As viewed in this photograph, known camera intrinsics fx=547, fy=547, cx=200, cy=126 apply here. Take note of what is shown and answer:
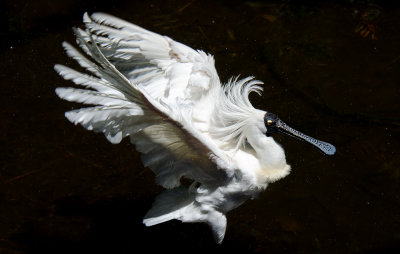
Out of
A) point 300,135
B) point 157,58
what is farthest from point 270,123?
point 157,58

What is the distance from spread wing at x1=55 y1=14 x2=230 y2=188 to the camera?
309 centimetres

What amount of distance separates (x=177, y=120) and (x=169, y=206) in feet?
3.84

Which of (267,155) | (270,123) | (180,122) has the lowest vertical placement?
(267,155)

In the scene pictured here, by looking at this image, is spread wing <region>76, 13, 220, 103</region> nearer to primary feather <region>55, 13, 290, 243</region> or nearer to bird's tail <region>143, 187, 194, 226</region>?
primary feather <region>55, 13, 290, 243</region>

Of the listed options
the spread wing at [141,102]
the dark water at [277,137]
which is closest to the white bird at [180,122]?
the spread wing at [141,102]

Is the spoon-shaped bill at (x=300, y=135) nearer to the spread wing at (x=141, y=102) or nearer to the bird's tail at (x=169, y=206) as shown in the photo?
the spread wing at (x=141, y=102)

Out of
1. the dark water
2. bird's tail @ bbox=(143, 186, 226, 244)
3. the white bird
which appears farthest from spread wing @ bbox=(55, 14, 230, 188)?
the dark water

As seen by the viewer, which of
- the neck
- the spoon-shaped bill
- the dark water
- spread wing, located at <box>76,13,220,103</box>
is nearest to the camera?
the neck

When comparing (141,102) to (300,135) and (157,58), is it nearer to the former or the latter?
(157,58)

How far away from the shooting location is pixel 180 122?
3148 millimetres

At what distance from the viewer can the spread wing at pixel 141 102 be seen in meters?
Result: 3.09

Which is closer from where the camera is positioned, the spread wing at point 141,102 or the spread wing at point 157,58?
the spread wing at point 141,102

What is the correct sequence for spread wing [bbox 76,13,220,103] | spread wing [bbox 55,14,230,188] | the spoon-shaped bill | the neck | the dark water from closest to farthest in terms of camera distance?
spread wing [bbox 55,14,230,188], the neck, the spoon-shaped bill, spread wing [bbox 76,13,220,103], the dark water

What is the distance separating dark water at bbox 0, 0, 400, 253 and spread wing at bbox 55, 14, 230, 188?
85 cm
